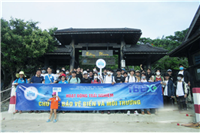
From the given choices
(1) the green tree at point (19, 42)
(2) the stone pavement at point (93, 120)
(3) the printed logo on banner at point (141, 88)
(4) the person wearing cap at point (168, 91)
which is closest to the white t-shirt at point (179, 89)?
(4) the person wearing cap at point (168, 91)

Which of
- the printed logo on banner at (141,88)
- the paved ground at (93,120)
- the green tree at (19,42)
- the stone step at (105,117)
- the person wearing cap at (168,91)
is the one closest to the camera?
the paved ground at (93,120)

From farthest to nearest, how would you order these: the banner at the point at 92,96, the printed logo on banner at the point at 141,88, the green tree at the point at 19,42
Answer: the green tree at the point at 19,42 < the printed logo on banner at the point at 141,88 < the banner at the point at 92,96

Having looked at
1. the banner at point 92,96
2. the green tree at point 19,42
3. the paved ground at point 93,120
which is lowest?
the paved ground at point 93,120

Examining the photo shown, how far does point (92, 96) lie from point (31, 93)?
2.51 m

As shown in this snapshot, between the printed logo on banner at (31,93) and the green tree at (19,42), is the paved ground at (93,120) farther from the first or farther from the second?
the green tree at (19,42)

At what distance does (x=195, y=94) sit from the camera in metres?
4.42

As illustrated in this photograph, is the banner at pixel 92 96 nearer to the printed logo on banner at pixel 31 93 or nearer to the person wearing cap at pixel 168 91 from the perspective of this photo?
the printed logo on banner at pixel 31 93

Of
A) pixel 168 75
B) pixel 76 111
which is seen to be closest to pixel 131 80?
pixel 168 75

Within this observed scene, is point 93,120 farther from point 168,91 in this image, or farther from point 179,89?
point 179,89

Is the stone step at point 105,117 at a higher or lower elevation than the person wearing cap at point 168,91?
lower

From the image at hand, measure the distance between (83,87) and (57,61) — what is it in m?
9.45

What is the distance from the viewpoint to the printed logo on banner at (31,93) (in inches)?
210

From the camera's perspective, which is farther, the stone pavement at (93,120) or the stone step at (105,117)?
the stone step at (105,117)

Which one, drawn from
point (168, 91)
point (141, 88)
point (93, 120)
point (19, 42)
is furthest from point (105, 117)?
point (19, 42)
